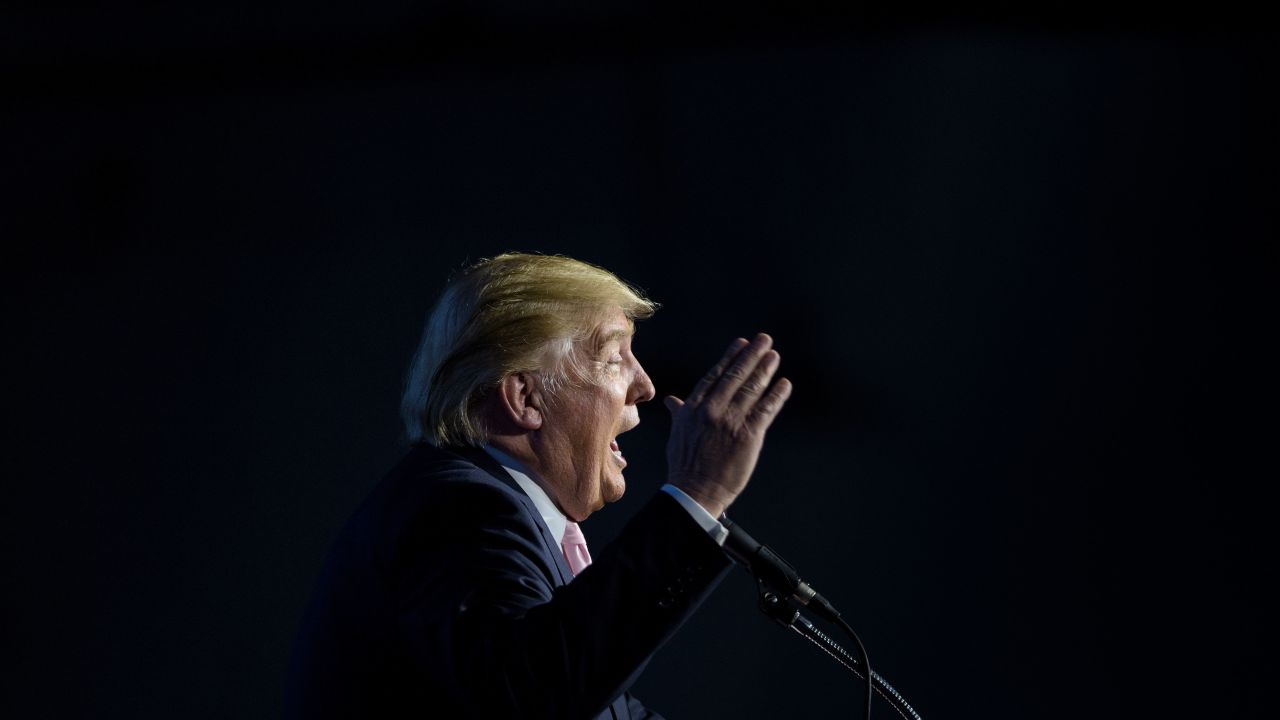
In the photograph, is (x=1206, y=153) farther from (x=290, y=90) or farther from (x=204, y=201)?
(x=204, y=201)

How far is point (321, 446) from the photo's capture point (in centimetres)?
266

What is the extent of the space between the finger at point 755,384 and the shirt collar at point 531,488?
401mm

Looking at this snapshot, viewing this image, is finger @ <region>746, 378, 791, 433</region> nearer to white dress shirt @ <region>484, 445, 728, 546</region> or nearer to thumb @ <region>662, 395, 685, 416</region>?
thumb @ <region>662, 395, 685, 416</region>

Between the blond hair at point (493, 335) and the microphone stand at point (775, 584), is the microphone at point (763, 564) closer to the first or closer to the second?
the microphone stand at point (775, 584)

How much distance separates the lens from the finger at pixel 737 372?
4.27 ft

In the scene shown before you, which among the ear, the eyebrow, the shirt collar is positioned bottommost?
the shirt collar

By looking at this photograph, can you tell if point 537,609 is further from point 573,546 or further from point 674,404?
point 573,546

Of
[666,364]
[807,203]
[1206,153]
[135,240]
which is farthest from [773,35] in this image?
[135,240]

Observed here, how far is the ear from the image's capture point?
159 centimetres

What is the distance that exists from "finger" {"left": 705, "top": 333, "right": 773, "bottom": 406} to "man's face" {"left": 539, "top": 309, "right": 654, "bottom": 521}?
1.24 ft

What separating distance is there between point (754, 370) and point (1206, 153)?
5.76ft

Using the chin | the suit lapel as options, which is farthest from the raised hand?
the chin

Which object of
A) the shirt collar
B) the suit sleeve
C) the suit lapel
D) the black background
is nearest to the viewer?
the suit sleeve

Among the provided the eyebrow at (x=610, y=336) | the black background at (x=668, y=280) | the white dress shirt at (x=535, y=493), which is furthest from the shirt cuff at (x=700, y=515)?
the black background at (x=668, y=280)
